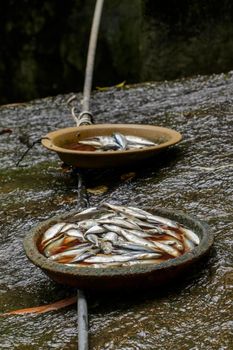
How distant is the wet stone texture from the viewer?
112 inches

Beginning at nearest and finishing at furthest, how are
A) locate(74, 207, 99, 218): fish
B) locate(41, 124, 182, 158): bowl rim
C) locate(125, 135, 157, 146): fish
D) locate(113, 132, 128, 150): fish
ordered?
1. locate(74, 207, 99, 218): fish
2. locate(41, 124, 182, 158): bowl rim
3. locate(113, 132, 128, 150): fish
4. locate(125, 135, 157, 146): fish

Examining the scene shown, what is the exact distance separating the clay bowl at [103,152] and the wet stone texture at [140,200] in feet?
0.59

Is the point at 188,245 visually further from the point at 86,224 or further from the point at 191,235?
the point at 86,224

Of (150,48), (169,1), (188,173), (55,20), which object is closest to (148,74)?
(150,48)

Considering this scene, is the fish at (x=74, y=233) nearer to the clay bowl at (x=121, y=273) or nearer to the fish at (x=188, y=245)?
the clay bowl at (x=121, y=273)

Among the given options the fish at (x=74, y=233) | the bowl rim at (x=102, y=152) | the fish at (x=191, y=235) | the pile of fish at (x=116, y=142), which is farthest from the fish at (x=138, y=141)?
the fish at (x=74, y=233)

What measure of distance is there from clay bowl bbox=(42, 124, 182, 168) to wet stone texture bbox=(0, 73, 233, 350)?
179mm

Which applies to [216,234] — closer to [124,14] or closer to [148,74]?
[148,74]

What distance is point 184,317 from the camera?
2877mm

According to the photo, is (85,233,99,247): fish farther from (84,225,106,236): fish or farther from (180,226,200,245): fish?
(180,226,200,245): fish

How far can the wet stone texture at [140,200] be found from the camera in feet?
9.34

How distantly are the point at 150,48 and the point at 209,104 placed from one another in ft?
6.45

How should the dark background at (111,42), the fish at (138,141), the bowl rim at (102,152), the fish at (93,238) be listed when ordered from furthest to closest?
1. the dark background at (111,42)
2. the fish at (138,141)
3. the bowl rim at (102,152)
4. the fish at (93,238)

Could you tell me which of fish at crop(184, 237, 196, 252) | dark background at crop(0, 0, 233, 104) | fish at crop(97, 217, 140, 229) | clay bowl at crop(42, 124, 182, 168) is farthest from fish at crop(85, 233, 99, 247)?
dark background at crop(0, 0, 233, 104)
